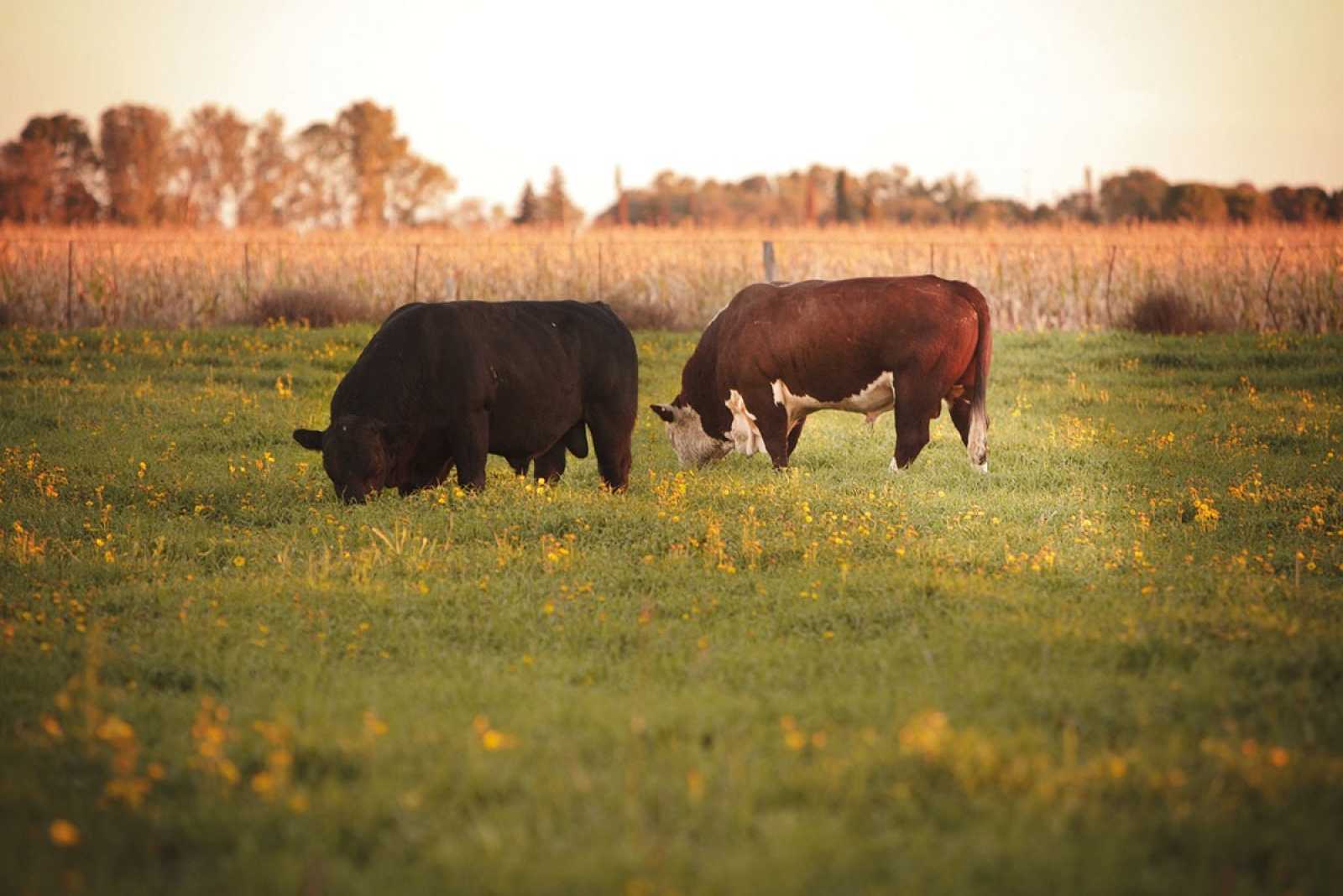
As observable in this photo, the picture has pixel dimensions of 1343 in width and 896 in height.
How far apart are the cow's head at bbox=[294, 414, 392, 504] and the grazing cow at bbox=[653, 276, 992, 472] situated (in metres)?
3.80

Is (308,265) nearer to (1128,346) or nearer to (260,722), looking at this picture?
(1128,346)

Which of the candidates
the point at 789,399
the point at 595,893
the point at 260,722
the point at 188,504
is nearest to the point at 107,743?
the point at 260,722

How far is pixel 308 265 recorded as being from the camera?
87.5 ft

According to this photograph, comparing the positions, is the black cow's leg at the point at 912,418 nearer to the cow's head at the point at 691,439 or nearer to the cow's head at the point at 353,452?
the cow's head at the point at 691,439

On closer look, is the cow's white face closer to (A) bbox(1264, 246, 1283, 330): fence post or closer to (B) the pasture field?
(B) the pasture field

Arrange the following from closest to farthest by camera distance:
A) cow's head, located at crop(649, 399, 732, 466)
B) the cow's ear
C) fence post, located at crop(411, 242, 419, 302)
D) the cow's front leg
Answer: the cow's ear < the cow's front leg < cow's head, located at crop(649, 399, 732, 466) < fence post, located at crop(411, 242, 419, 302)

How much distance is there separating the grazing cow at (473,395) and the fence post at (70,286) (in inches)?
591

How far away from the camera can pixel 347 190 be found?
220 ft

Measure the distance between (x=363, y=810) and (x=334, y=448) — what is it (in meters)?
5.63

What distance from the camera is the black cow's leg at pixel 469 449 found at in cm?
1029

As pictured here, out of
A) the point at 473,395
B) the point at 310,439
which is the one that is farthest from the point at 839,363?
the point at 310,439

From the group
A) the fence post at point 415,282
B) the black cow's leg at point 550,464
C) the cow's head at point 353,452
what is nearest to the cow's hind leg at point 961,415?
the black cow's leg at point 550,464

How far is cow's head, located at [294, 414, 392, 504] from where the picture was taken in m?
9.84

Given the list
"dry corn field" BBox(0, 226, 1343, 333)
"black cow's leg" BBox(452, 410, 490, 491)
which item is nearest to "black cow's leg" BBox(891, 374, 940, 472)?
"black cow's leg" BBox(452, 410, 490, 491)
